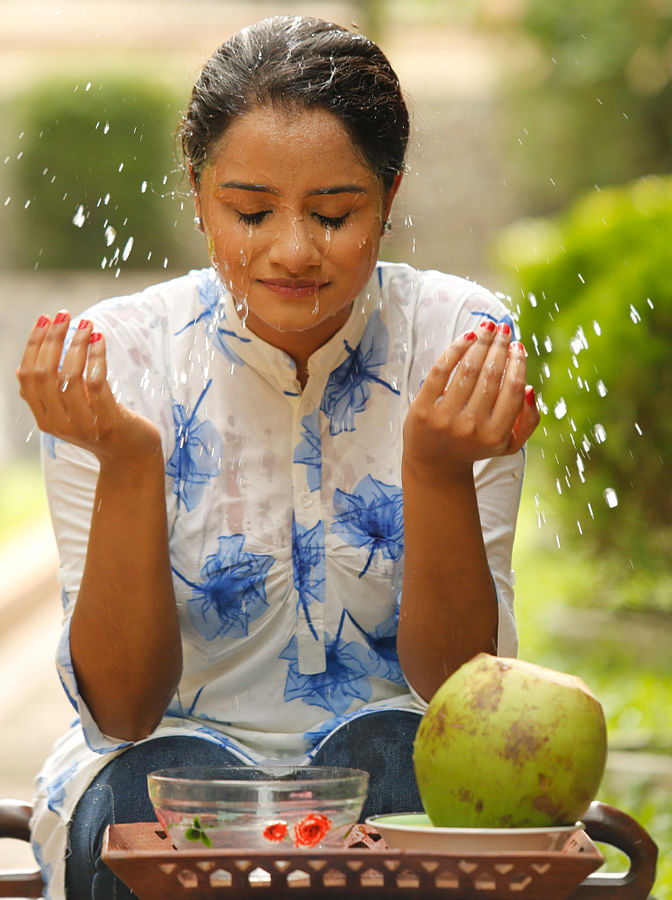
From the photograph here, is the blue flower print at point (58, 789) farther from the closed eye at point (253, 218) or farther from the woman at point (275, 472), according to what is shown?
the closed eye at point (253, 218)

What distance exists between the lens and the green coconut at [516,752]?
154 centimetres

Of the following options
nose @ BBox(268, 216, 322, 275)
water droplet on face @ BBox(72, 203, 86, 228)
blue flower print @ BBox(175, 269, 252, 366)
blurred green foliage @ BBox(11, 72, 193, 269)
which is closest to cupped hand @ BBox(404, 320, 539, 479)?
nose @ BBox(268, 216, 322, 275)

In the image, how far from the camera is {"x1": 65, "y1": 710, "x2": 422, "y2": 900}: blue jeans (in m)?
2.05

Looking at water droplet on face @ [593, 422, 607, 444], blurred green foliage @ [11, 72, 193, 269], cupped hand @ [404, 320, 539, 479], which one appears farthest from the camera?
blurred green foliage @ [11, 72, 193, 269]

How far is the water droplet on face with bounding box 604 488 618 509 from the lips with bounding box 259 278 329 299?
3.94m

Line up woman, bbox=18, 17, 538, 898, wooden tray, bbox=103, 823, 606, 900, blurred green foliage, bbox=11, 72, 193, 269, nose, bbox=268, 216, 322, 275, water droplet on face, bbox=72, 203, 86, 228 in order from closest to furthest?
wooden tray, bbox=103, 823, 606, 900, woman, bbox=18, 17, 538, 898, nose, bbox=268, 216, 322, 275, blurred green foliage, bbox=11, 72, 193, 269, water droplet on face, bbox=72, 203, 86, 228

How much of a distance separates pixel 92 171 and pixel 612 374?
1098 cm

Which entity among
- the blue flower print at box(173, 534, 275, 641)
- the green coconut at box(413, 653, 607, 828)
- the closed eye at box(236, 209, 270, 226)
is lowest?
the blue flower print at box(173, 534, 275, 641)

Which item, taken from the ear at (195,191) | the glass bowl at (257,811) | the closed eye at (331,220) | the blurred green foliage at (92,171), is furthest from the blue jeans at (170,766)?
the blurred green foliage at (92,171)

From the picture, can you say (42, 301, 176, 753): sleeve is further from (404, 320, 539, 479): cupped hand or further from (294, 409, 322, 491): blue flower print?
(404, 320, 539, 479): cupped hand

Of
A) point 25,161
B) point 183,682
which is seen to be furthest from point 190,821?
point 25,161

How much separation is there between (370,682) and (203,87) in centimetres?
117

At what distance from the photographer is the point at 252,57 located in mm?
2398

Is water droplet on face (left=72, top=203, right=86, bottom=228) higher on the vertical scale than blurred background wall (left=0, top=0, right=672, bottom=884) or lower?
lower
